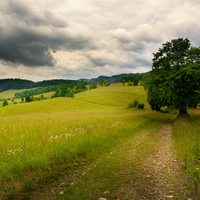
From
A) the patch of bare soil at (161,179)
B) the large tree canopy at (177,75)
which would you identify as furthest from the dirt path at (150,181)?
the large tree canopy at (177,75)

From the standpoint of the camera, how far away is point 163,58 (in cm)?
3369

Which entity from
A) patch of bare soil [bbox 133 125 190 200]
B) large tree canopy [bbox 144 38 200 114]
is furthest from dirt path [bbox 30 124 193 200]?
large tree canopy [bbox 144 38 200 114]

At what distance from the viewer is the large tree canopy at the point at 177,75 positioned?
1142 inches

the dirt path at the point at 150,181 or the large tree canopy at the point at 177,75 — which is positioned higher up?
the large tree canopy at the point at 177,75

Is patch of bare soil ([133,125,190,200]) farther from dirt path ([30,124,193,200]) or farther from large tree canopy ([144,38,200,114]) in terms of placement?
large tree canopy ([144,38,200,114])

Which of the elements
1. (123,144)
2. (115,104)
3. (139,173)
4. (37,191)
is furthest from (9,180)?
(115,104)

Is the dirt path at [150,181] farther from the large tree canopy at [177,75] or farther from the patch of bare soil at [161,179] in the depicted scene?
the large tree canopy at [177,75]

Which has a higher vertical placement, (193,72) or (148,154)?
(193,72)

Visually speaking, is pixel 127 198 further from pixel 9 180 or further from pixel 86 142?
pixel 86 142

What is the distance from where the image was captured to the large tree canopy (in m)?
29.0

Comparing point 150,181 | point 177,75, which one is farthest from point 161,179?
point 177,75

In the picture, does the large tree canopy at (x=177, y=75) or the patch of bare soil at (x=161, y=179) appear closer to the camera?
the patch of bare soil at (x=161, y=179)

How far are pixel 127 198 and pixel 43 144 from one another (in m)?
6.28

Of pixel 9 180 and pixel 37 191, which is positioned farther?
pixel 9 180
